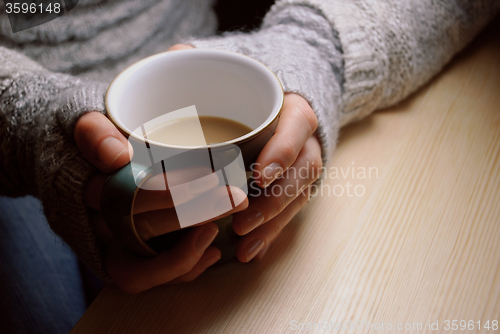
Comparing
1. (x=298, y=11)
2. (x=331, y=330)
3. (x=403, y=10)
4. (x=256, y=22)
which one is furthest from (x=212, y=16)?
(x=331, y=330)

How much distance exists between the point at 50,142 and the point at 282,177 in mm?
227

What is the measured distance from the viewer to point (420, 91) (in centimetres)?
57

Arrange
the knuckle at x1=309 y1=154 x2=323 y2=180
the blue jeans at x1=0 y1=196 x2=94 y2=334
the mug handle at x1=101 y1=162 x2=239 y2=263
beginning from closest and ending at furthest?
the mug handle at x1=101 y1=162 x2=239 y2=263 < the knuckle at x1=309 y1=154 x2=323 y2=180 < the blue jeans at x1=0 y1=196 x2=94 y2=334

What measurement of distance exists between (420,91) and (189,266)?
1.50 ft

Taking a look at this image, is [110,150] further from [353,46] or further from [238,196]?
[353,46]

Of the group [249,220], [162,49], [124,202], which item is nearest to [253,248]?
[249,220]

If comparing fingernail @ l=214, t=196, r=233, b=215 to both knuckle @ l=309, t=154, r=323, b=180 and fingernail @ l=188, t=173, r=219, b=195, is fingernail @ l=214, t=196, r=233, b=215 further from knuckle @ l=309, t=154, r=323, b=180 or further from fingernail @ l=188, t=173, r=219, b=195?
knuckle @ l=309, t=154, r=323, b=180

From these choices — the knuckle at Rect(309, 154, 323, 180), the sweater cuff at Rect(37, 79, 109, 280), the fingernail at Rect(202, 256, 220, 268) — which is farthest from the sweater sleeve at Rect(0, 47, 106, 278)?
the knuckle at Rect(309, 154, 323, 180)

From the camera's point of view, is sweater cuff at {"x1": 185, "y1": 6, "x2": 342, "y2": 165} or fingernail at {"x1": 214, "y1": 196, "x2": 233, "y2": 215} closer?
fingernail at {"x1": 214, "y1": 196, "x2": 233, "y2": 215}

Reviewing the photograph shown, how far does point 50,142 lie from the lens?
1.11 ft

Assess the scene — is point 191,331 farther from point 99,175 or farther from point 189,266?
point 99,175

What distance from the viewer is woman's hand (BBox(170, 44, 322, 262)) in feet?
1.03

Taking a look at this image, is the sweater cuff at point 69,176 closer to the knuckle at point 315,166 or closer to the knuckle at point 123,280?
the knuckle at point 123,280

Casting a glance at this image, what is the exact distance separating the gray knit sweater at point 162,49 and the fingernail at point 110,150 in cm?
6
